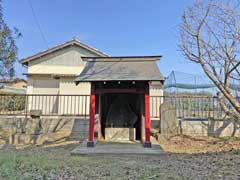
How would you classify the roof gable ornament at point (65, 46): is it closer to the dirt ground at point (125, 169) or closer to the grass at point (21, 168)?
the dirt ground at point (125, 169)

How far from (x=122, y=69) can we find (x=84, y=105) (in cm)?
544

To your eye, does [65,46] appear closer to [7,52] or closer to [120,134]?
[7,52]

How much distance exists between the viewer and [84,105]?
12039mm

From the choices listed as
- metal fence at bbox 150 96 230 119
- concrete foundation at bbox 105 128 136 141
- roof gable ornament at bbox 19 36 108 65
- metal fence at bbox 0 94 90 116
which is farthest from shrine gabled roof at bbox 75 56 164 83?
roof gable ornament at bbox 19 36 108 65

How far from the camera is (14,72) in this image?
30.5ft

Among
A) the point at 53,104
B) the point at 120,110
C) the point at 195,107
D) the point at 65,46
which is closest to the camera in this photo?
the point at 120,110

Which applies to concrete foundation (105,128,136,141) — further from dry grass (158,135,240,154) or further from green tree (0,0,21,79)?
green tree (0,0,21,79)

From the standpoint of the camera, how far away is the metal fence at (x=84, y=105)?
30.0ft

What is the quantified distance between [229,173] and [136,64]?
4595mm

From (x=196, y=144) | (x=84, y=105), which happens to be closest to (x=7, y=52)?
(x=84, y=105)

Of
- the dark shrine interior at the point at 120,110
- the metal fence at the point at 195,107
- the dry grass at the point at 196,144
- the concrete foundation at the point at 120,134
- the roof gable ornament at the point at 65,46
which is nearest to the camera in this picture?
the dry grass at the point at 196,144

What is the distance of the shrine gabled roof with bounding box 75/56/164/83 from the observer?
6566 mm

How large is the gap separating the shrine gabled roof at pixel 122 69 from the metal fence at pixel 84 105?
7.13 feet

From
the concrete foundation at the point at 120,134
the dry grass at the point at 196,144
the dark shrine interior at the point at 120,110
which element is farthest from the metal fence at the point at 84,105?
the concrete foundation at the point at 120,134
